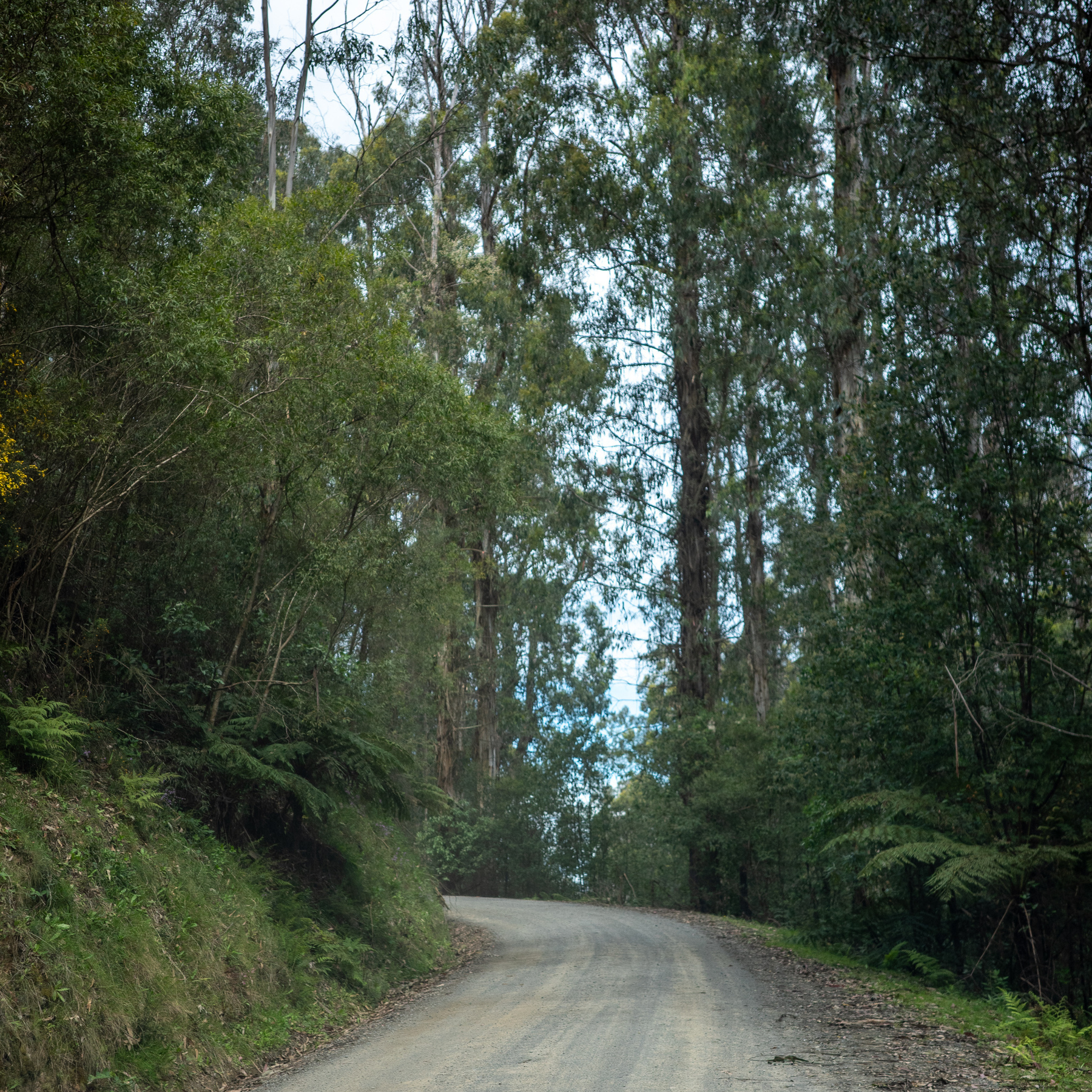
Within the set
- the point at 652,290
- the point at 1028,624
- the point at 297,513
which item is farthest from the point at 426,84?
the point at 1028,624

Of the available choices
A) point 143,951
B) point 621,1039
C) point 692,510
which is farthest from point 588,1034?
point 692,510

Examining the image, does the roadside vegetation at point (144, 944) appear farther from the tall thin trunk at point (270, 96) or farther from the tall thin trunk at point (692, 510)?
the tall thin trunk at point (692, 510)

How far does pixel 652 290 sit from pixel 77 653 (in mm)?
13910

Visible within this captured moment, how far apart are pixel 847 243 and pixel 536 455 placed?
25.0 ft

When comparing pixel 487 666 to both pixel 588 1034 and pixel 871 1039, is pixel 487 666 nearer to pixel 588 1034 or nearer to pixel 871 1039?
pixel 588 1034

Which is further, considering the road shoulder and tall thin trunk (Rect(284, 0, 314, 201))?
tall thin trunk (Rect(284, 0, 314, 201))

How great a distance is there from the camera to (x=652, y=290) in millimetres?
19828

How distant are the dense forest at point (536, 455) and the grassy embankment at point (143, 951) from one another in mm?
182

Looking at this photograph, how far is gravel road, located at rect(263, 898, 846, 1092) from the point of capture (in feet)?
19.9

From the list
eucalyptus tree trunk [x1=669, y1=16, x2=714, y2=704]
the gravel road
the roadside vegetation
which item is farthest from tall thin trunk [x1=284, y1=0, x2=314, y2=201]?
the gravel road

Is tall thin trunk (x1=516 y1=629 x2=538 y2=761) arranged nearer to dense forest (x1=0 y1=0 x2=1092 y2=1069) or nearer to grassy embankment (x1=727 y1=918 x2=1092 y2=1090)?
dense forest (x1=0 y1=0 x2=1092 y2=1069)

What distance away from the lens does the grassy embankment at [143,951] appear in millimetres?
5684

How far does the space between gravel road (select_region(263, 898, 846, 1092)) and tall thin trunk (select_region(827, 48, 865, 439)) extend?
7.54 m

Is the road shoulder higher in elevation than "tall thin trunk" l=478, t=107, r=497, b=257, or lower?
lower
